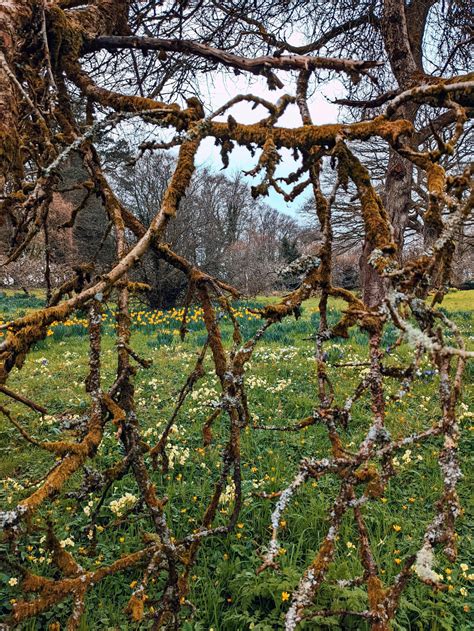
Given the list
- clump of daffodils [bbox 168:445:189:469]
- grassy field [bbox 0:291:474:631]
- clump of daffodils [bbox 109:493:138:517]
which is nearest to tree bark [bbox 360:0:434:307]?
grassy field [bbox 0:291:474:631]

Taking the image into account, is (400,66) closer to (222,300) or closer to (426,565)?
(222,300)

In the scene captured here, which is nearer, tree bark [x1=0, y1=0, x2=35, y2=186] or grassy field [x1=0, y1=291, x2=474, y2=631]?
tree bark [x1=0, y1=0, x2=35, y2=186]

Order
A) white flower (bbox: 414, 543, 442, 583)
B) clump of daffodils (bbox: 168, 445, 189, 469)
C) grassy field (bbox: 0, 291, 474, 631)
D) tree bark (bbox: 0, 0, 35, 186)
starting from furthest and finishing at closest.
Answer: clump of daffodils (bbox: 168, 445, 189, 469), grassy field (bbox: 0, 291, 474, 631), tree bark (bbox: 0, 0, 35, 186), white flower (bbox: 414, 543, 442, 583)

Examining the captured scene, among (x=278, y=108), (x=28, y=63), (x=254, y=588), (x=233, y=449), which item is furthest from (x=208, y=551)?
(x=28, y=63)

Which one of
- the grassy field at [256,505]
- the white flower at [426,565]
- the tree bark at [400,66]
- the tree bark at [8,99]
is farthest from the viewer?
the tree bark at [400,66]

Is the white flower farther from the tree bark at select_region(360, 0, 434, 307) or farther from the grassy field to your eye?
the tree bark at select_region(360, 0, 434, 307)

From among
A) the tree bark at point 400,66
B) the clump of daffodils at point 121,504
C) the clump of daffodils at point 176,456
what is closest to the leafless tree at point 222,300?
the clump of daffodils at point 121,504

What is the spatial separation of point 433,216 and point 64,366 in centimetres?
774

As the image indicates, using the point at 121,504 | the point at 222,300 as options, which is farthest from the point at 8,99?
the point at 121,504

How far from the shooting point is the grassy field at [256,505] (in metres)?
2.59

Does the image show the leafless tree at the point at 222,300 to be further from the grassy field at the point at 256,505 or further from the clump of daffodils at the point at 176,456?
the clump of daffodils at the point at 176,456

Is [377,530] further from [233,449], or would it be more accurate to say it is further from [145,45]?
[145,45]

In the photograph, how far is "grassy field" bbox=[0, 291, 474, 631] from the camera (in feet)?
8.50

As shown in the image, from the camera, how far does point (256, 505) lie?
142 inches
